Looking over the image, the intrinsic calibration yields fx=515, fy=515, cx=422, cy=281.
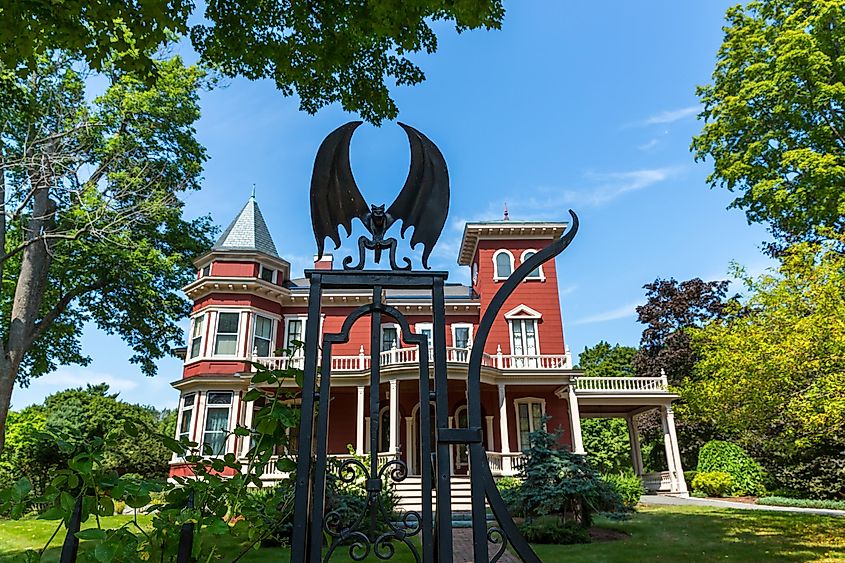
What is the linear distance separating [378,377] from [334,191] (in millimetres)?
779

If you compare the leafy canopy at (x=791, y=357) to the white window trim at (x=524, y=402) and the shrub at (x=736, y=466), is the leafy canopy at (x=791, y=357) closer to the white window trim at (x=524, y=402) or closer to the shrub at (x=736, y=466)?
the white window trim at (x=524, y=402)

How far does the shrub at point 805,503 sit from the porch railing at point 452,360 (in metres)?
6.90

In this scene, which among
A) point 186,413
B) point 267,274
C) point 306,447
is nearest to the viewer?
point 306,447

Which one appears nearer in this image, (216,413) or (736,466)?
(216,413)

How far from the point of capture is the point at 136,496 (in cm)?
156

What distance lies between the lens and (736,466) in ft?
61.0

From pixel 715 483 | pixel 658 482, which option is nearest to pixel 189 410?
pixel 658 482

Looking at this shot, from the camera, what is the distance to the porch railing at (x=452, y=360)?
1722 centimetres

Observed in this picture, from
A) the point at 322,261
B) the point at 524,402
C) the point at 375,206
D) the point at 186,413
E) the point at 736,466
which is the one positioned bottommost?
the point at 736,466

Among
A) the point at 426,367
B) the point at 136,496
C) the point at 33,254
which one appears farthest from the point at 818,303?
the point at 33,254

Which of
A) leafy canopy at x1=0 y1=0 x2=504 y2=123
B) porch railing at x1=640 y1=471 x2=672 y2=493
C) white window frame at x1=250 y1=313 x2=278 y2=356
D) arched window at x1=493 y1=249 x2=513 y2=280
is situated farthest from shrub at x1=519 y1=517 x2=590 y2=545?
white window frame at x1=250 y1=313 x2=278 y2=356

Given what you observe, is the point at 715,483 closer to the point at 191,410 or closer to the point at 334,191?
the point at 191,410

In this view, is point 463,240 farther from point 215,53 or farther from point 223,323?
point 215,53

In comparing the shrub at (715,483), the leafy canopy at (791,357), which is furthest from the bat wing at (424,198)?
the shrub at (715,483)
